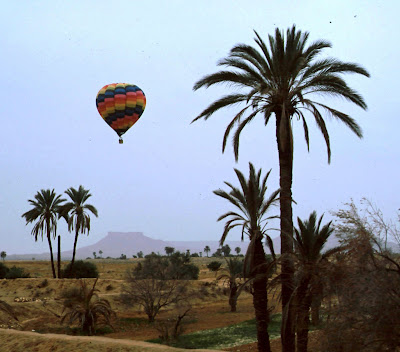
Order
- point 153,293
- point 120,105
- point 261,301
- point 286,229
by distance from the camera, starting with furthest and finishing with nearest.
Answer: point 120,105 < point 153,293 < point 261,301 < point 286,229

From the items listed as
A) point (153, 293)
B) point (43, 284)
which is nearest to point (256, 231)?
point (153, 293)

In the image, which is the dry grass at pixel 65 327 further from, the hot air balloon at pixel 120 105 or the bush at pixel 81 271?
the hot air balloon at pixel 120 105

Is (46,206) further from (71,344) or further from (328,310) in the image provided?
(328,310)

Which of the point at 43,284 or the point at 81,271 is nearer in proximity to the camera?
the point at 43,284

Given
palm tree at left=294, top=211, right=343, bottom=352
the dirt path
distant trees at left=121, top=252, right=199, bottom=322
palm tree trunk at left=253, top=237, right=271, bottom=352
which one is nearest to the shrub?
distant trees at left=121, top=252, right=199, bottom=322

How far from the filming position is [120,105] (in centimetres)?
4447

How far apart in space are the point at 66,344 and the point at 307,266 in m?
7.93

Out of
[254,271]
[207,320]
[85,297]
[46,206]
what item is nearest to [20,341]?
[254,271]

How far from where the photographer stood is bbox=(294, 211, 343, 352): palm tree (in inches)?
664

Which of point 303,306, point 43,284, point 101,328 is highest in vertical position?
point 303,306

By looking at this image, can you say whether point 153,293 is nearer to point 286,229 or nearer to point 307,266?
point 286,229

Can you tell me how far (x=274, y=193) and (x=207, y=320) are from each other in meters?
21.3

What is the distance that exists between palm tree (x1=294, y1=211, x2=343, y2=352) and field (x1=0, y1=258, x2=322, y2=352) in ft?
4.77

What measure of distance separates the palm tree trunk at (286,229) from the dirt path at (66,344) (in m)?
5.08
